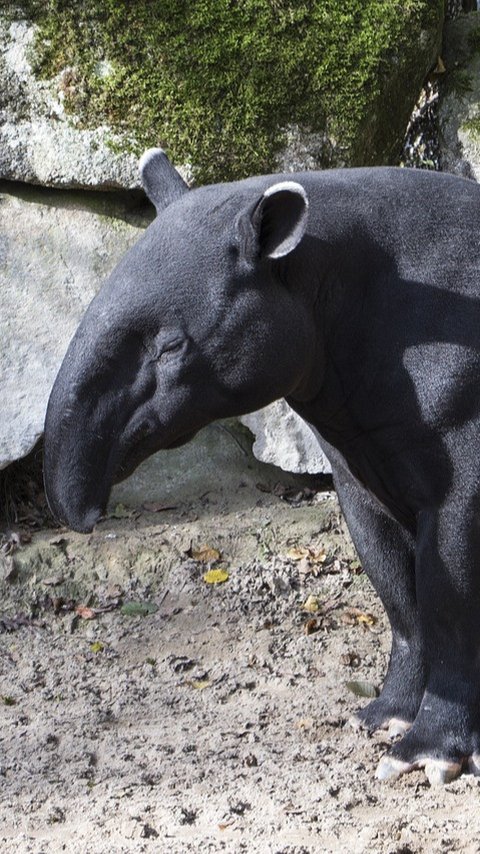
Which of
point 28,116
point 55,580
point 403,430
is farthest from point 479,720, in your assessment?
point 28,116

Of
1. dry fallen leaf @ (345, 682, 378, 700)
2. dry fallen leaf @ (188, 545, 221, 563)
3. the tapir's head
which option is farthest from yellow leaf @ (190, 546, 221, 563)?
the tapir's head

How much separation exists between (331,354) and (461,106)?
3.12 m

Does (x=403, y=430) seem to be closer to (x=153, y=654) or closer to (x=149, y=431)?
(x=149, y=431)

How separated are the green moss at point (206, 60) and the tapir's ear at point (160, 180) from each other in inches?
77.7

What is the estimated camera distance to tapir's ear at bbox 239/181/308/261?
3555 mm

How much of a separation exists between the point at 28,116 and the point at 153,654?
8.72 feet

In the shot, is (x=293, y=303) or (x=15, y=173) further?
(x=15, y=173)

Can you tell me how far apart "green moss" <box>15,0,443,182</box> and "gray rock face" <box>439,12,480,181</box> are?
644mm

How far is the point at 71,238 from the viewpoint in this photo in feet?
20.4

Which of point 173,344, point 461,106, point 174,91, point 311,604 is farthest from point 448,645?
point 461,106

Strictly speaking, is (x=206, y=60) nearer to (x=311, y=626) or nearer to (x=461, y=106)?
(x=461, y=106)

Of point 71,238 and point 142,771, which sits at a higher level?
point 71,238

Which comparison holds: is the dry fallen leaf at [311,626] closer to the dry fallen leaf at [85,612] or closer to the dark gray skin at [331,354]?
the dry fallen leaf at [85,612]

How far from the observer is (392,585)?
15.0 feet
